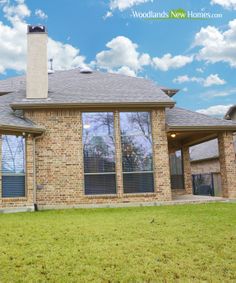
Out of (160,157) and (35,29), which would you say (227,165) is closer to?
(160,157)

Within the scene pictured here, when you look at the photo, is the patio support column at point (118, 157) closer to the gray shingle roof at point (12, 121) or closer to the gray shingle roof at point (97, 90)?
the gray shingle roof at point (97, 90)

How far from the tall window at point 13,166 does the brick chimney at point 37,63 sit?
6.45 feet

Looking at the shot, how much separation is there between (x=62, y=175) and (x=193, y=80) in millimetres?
25503

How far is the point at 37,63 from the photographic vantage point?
40.8ft

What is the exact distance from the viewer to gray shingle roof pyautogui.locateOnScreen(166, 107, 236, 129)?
12.4 meters

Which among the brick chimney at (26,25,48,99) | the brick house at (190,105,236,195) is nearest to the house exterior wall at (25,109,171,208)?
the brick chimney at (26,25,48,99)

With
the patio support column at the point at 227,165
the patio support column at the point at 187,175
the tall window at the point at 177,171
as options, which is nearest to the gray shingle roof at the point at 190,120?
the patio support column at the point at 227,165

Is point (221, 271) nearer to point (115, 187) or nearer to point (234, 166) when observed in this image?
point (115, 187)

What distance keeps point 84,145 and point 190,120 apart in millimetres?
4178

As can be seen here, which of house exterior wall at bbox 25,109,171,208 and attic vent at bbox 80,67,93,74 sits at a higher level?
attic vent at bbox 80,67,93,74

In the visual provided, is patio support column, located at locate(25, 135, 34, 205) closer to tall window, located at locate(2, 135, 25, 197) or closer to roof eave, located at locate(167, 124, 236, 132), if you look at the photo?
tall window, located at locate(2, 135, 25, 197)

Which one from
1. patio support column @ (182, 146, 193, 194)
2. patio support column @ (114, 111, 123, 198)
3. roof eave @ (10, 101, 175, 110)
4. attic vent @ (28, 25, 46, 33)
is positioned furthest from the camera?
patio support column @ (182, 146, 193, 194)

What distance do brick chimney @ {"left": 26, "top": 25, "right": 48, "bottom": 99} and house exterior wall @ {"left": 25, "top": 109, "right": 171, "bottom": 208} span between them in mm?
840

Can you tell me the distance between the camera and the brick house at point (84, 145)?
1106cm
